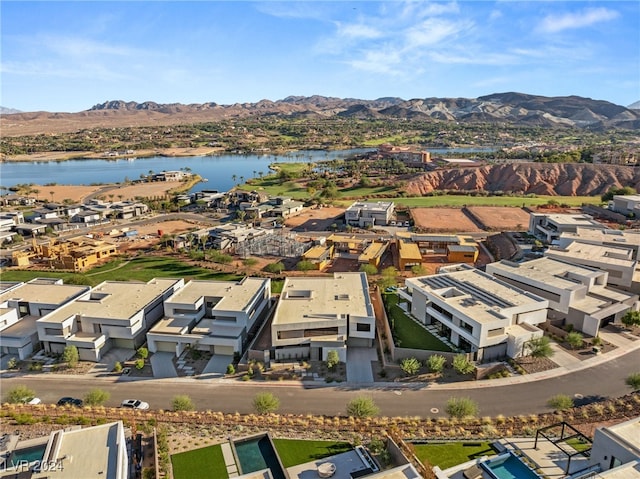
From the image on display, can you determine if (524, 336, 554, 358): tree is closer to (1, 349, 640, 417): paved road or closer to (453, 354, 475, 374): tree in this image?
(1, 349, 640, 417): paved road

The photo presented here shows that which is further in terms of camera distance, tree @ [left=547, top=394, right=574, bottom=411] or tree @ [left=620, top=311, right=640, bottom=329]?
tree @ [left=620, top=311, right=640, bottom=329]

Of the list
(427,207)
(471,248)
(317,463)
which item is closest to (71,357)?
(317,463)

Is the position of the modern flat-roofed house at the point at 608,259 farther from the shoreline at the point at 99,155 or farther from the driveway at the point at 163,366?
the shoreline at the point at 99,155

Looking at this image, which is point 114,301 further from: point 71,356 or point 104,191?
point 104,191

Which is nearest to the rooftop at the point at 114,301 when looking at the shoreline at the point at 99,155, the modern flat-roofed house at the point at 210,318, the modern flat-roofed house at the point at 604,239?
the modern flat-roofed house at the point at 210,318

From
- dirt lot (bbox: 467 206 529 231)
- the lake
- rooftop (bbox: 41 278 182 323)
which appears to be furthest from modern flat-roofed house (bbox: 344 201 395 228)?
the lake

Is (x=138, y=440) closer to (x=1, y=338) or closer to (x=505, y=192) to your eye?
(x=1, y=338)

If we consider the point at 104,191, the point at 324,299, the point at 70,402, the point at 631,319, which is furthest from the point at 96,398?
the point at 104,191
